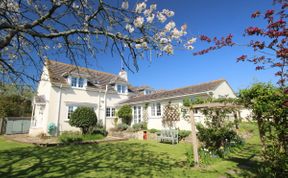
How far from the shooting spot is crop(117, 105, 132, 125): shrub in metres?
21.9

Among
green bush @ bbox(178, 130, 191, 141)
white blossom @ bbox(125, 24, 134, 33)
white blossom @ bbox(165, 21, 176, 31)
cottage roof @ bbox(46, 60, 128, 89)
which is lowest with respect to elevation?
green bush @ bbox(178, 130, 191, 141)

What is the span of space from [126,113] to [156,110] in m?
4.11

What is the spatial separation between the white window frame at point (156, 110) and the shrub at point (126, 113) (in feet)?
10.8

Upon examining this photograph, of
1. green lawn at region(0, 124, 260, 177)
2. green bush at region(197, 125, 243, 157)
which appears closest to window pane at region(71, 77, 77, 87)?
green lawn at region(0, 124, 260, 177)

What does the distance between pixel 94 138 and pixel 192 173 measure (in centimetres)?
1157

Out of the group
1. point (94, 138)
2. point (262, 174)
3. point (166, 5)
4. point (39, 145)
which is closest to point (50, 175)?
point (166, 5)

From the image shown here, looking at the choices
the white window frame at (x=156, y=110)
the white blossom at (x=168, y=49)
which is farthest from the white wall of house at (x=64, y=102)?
the white blossom at (x=168, y=49)

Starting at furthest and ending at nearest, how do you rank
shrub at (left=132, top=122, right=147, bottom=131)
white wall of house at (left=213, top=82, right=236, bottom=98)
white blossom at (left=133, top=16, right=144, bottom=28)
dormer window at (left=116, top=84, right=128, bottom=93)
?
1. dormer window at (left=116, top=84, right=128, bottom=93)
2. shrub at (left=132, top=122, right=147, bottom=131)
3. white wall of house at (left=213, top=82, right=236, bottom=98)
4. white blossom at (left=133, top=16, right=144, bottom=28)

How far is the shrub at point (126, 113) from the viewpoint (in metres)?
21.9

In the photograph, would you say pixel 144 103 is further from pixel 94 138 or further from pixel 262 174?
pixel 262 174

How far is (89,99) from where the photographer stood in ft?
70.4

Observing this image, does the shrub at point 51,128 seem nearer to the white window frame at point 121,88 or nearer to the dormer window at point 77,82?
the dormer window at point 77,82

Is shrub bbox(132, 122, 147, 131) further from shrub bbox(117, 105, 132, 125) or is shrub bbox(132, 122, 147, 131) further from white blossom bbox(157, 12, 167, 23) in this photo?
white blossom bbox(157, 12, 167, 23)

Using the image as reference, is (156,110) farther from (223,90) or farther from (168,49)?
(168,49)
